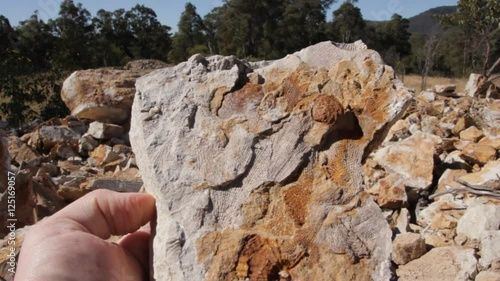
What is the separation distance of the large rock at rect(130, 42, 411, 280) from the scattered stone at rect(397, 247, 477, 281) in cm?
175

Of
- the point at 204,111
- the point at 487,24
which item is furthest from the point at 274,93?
the point at 487,24

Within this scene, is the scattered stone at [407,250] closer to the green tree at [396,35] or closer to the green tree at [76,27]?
the green tree at [76,27]

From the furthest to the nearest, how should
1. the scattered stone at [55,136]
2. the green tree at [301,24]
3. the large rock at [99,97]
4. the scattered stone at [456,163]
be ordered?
the green tree at [301,24] < the large rock at [99,97] < the scattered stone at [55,136] < the scattered stone at [456,163]

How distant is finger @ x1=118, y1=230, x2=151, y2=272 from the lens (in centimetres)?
195

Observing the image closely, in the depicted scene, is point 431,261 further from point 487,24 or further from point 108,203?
point 487,24

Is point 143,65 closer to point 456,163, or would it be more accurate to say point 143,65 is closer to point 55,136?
point 55,136

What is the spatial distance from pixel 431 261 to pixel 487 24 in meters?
12.5

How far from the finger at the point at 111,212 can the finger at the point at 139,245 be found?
1.5 inches

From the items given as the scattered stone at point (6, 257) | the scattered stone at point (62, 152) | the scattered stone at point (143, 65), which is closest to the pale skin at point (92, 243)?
the scattered stone at point (6, 257)

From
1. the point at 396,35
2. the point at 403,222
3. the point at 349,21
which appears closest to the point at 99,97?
the point at 403,222

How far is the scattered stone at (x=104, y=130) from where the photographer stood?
7.71 meters

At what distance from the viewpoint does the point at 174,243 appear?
172 centimetres

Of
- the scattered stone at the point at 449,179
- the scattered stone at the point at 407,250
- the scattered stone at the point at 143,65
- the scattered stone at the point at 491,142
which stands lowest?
the scattered stone at the point at 407,250

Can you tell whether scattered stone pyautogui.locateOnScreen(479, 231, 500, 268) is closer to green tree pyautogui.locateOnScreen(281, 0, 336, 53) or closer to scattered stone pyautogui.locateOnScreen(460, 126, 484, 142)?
scattered stone pyautogui.locateOnScreen(460, 126, 484, 142)
